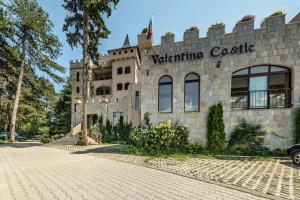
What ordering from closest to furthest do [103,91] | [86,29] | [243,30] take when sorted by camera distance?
[243,30] → [86,29] → [103,91]

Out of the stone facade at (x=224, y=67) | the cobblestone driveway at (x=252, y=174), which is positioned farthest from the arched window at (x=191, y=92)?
the cobblestone driveway at (x=252, y=174)

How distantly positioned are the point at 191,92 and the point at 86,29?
12.0 metres

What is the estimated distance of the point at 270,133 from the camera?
12273 millimetres

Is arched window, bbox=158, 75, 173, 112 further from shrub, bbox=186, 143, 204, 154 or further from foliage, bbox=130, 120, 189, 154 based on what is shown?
shrub, bbox=186, 143, 204, 154

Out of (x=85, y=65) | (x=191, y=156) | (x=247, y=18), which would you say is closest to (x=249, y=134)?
(x=191, y=156)

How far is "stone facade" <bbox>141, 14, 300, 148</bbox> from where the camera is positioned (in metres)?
12.1

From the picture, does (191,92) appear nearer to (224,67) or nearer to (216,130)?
(224,67)

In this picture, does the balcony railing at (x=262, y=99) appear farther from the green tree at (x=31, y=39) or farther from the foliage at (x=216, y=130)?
the green tree at (x=31, y=39)

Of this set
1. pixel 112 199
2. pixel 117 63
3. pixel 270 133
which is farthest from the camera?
pixel 117 63

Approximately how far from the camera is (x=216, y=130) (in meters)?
13.1

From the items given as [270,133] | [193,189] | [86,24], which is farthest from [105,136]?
[193,189]

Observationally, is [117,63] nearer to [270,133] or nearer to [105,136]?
[105,136]

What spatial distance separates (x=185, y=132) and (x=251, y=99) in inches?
162

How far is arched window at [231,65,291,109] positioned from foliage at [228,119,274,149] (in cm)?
113
